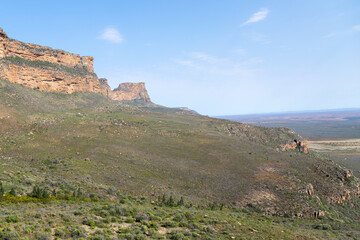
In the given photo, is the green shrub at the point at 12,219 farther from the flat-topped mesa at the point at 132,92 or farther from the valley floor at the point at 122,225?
the flat-topped mesa at the point at 132,92

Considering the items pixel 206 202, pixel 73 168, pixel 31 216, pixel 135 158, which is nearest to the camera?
pixel 31 216

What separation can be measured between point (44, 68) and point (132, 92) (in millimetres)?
95878

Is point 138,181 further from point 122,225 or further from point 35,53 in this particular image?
point 35,53

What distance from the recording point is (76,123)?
43.8 metres

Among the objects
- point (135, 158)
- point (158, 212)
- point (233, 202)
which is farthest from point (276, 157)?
point (158, 212)

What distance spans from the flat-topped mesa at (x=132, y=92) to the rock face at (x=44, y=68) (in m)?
61.7

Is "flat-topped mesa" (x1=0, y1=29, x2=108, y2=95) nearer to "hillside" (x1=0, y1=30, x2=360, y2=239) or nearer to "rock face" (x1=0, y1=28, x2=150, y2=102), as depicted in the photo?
"rock face" (x1=0, y1=28, x2=150, y2=102)

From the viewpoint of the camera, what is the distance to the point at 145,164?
31188mm

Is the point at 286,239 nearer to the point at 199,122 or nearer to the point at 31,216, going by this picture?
the point at 31,216

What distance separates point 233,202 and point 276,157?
2238cm

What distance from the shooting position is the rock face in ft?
169

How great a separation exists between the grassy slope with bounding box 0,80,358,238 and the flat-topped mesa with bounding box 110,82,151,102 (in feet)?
305

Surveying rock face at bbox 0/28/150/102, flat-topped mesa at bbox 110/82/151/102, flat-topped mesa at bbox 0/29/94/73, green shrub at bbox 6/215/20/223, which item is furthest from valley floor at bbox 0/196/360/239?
flat-topped mesa at bbox 110/82/151/102

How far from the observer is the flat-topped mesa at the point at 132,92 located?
145 metres
